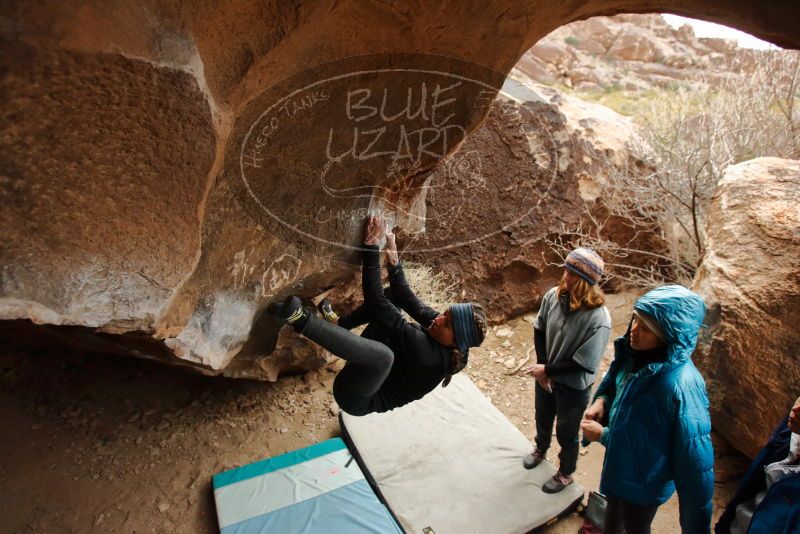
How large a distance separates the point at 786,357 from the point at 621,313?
7.45 feet

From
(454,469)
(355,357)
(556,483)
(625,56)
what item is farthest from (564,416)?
(625,56)

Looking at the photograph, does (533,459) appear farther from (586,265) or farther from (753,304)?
(753,304)

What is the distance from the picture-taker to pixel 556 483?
305cm

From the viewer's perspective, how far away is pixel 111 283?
1.62 meters

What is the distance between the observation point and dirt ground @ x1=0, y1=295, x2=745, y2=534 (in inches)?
109

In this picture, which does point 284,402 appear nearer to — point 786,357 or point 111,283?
point 111,283

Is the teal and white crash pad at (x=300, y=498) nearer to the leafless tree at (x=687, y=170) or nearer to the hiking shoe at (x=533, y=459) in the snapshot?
the hiking shoe at (x=533, y=459)

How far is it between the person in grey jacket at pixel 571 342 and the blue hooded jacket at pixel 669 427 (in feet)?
1.60

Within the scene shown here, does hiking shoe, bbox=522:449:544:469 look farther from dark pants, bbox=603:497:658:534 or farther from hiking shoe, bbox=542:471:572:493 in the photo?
dark pants, bbox=603:497:658:534

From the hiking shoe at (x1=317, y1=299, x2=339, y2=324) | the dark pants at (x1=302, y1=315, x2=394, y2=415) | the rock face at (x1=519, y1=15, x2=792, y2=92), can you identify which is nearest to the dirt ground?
the hiking shoe at (x1=317, y1=299, x2=339, y2=324)

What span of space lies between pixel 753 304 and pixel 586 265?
1.46 metres

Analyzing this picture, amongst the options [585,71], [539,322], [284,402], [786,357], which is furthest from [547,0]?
[585,71]

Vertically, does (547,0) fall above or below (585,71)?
below

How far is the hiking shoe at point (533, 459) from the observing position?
3.20 m
